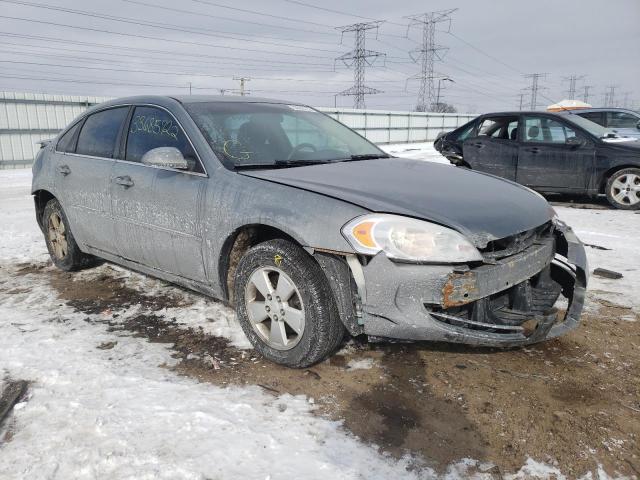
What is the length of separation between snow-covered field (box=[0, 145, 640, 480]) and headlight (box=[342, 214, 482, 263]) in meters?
0.83

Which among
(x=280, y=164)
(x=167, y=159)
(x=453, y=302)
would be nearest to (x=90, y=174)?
(x=167, y=159)

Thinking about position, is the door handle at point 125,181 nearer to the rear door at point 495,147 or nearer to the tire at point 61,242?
the tire at point 61,242

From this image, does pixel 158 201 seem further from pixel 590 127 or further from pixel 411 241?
pixel 590 127

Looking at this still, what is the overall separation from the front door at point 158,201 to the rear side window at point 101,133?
202 mm

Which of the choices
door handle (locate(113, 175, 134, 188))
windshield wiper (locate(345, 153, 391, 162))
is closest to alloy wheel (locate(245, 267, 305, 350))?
windshield wiper (locate(345, 153, 391, 162))

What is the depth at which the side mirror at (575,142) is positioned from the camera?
24.7ft

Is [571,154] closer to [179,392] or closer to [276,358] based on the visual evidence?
[276,358]

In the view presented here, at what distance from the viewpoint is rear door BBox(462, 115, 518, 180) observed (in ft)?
27.0

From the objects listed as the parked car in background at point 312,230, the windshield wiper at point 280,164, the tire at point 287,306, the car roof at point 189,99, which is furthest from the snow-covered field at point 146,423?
the car roof at point 189,99

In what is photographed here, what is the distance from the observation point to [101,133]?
13.3 ft

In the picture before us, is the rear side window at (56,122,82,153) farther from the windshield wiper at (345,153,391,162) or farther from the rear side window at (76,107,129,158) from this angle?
the windshield wiper at (345,153,391,162)

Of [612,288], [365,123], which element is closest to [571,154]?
[612,288]

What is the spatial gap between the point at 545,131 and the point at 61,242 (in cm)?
703


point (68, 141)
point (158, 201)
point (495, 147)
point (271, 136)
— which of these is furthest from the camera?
point (495, 147)
